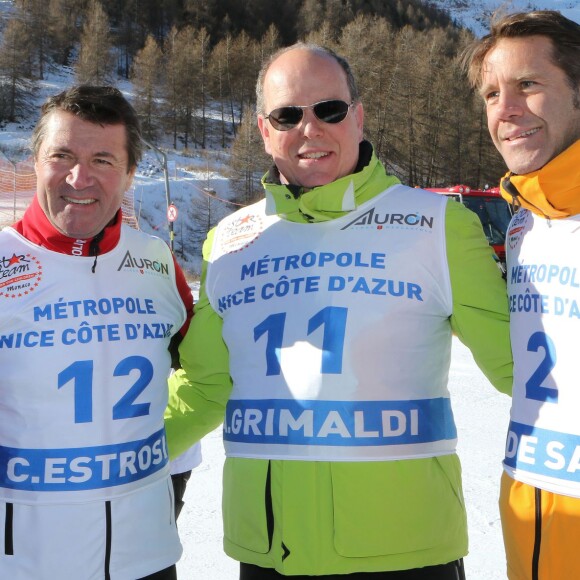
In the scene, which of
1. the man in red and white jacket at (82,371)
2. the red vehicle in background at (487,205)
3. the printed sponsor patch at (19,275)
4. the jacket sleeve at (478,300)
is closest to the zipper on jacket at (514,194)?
the jacket sleeve at (478,300)

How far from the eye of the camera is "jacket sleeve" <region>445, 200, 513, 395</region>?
1.71 metres

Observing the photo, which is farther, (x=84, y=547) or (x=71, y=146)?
(x=71, y=146)

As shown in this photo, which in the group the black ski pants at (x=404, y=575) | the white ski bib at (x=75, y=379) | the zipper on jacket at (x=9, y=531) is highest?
the white ski bib at (x=75, y=379)

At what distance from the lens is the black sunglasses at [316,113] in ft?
6.12

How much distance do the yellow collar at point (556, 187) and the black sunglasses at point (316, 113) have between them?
56cm

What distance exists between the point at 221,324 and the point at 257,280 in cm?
22

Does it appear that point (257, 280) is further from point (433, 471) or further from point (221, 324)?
point (433, 471)

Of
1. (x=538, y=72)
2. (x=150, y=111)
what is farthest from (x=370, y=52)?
(x=538, y=72)

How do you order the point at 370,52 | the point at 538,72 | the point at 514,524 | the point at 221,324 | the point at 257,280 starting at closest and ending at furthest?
the point at 514,524 → the point at 538,72 → the point at 257,280 → the point at 221,324 → the point at 370,52

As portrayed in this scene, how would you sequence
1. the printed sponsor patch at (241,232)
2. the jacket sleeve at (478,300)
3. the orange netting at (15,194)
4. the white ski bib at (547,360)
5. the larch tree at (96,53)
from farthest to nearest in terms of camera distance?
the larch tree at (96,53) < the orange netting at (15,194) < the printed sponsor patch at (241,232) < the jacket sleeve at (478,300) < the white ski bib at (547,360)

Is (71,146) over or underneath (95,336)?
over

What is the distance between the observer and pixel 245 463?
5.68ft

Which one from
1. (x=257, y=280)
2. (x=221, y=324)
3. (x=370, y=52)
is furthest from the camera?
(x=370, y=52)

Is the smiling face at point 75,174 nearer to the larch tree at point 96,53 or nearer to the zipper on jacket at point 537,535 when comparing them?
the zipper on jacket at point 537,535
